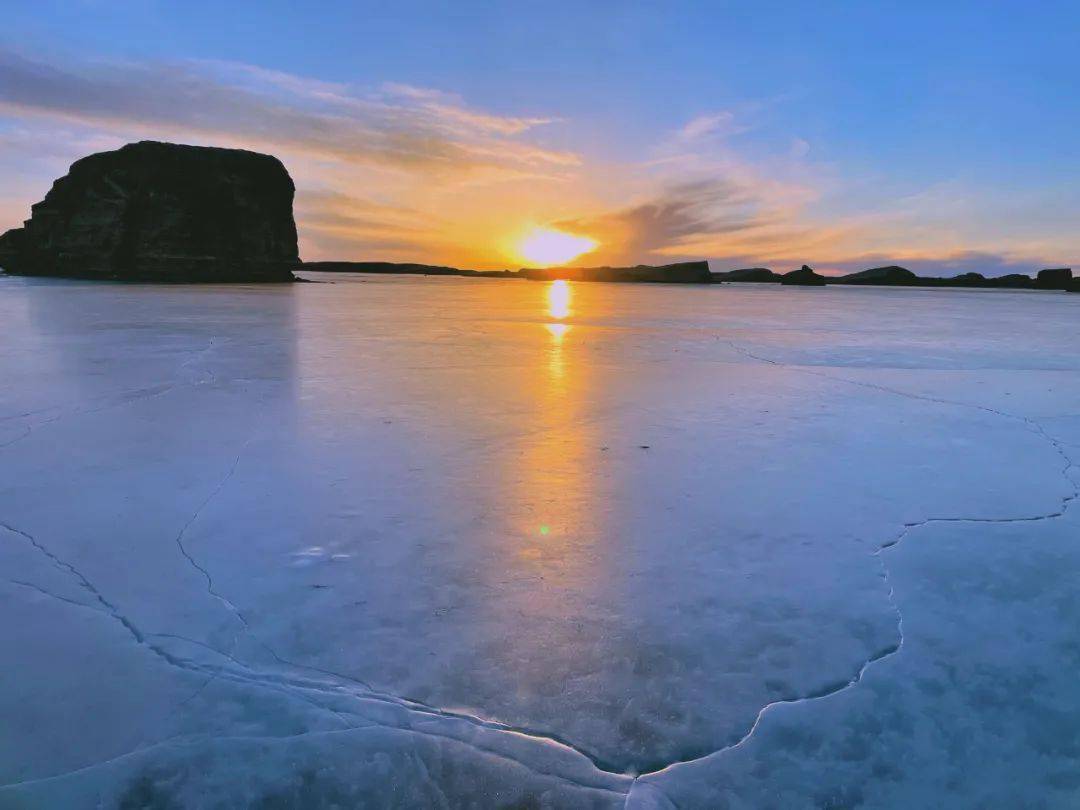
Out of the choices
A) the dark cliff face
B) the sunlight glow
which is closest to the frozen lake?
the sunlight glow

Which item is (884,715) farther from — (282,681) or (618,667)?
(282,681)

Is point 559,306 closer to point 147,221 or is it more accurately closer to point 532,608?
point 532,608

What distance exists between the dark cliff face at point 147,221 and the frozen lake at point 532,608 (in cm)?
4772

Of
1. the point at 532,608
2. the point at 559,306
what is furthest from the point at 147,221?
the point at 532,608

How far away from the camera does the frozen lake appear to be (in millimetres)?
1297

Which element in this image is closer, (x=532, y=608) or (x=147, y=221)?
(x=532, y=608)

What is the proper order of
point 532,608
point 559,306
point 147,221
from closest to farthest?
point 532,608 < point 559,306 < point 147,221

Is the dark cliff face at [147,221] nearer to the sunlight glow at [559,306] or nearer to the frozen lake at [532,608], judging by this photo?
the sunlight glow at [559,306]

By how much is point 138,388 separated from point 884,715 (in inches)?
210

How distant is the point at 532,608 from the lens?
185 centimetres

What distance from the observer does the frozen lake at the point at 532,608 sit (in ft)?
4.25

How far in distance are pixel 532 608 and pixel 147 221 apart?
52130mm

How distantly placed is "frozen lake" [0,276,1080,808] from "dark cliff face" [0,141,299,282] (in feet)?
157

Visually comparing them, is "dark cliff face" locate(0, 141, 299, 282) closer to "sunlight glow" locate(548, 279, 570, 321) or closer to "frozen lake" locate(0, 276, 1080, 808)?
"sunlight glow" locate(548, 279, 570, 321)
